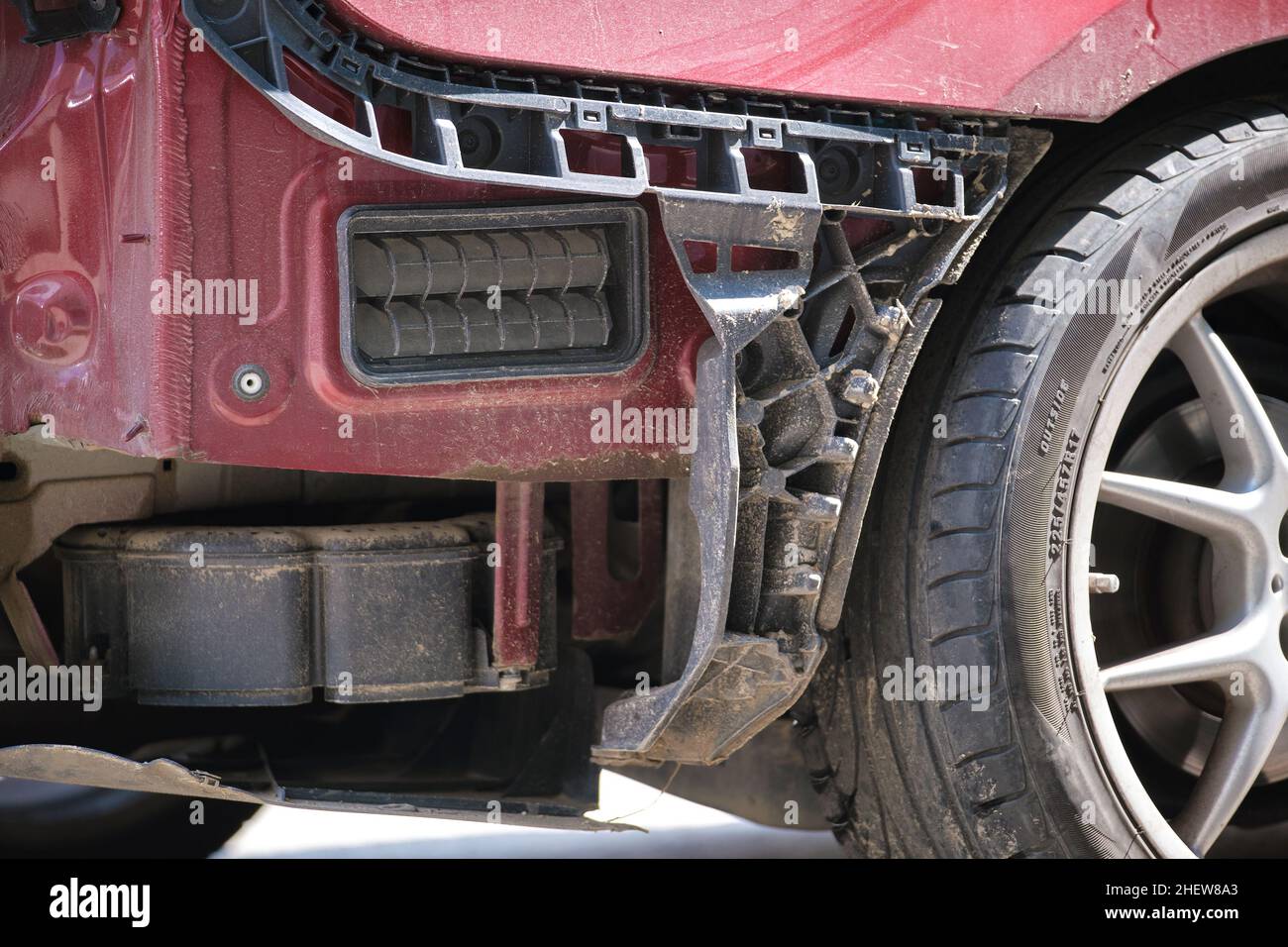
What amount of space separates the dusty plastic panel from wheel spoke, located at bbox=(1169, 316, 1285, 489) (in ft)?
4.50

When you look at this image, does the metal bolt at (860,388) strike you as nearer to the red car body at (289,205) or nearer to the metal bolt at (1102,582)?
the red car body at (289,205)

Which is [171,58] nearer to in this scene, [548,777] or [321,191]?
[321,191]

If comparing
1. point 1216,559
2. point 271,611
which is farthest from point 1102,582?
point 271,611

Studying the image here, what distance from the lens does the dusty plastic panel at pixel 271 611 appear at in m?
2.46

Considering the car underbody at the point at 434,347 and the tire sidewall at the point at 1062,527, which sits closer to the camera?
the car underbody at the point at 434,347

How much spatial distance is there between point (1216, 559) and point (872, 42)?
117 cm

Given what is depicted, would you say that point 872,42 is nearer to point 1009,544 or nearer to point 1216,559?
point 1009,544

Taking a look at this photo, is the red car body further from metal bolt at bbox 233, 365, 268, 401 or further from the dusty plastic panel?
the dusty plastic panel

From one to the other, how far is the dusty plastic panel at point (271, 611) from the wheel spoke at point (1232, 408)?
137 centimetres

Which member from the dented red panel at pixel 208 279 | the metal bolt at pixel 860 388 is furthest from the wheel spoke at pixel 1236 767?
the dented red panel at pixel 208 279

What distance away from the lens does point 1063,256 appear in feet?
8.33

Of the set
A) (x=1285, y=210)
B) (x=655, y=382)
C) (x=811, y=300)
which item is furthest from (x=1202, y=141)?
(x=655, y=382)

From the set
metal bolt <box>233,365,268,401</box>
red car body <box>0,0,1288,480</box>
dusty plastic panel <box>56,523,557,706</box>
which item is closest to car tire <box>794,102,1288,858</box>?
red car body <box>0,0,1288,480</box>

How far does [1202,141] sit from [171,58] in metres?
1.78
